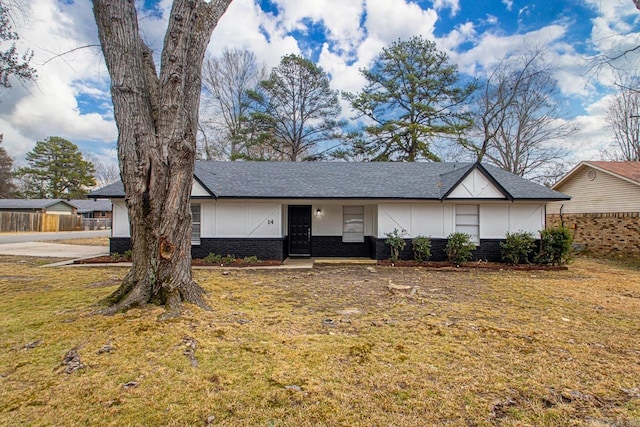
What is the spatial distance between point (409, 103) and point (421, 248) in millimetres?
13773

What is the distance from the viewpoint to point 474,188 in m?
11.1

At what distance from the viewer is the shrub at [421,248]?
10992 mm

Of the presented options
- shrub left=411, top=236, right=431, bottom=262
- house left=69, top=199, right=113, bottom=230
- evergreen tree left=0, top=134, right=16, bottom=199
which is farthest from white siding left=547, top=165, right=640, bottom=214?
evergreen tree left=0, top=134, right=16, bottom=199

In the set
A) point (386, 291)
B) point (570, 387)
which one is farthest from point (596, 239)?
point (570, 387)

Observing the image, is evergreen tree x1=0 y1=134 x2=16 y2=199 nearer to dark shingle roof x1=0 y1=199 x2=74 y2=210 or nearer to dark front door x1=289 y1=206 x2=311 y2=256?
dark shingle roof x1=0 y1=199 x2=74 y2=210

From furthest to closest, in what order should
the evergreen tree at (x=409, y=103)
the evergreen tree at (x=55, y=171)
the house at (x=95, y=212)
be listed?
the evergreen tree at (x=55, y=171) → the house at (x=95, y=212) → the evergreen tree at (x=409, y=103)

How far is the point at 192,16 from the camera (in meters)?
5.01

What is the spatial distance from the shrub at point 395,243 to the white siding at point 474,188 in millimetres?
2324

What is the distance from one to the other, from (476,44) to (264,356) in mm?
19001

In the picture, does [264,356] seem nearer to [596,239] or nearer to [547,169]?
[596,239]

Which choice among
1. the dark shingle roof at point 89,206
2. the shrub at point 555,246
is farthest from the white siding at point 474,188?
the dark shingle roof at point 89,206

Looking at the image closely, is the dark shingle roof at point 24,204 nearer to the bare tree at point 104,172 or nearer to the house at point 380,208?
the bare tree at point 104,172

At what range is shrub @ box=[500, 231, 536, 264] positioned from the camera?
10773 mm

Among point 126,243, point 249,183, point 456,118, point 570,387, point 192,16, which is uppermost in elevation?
point 456,118
